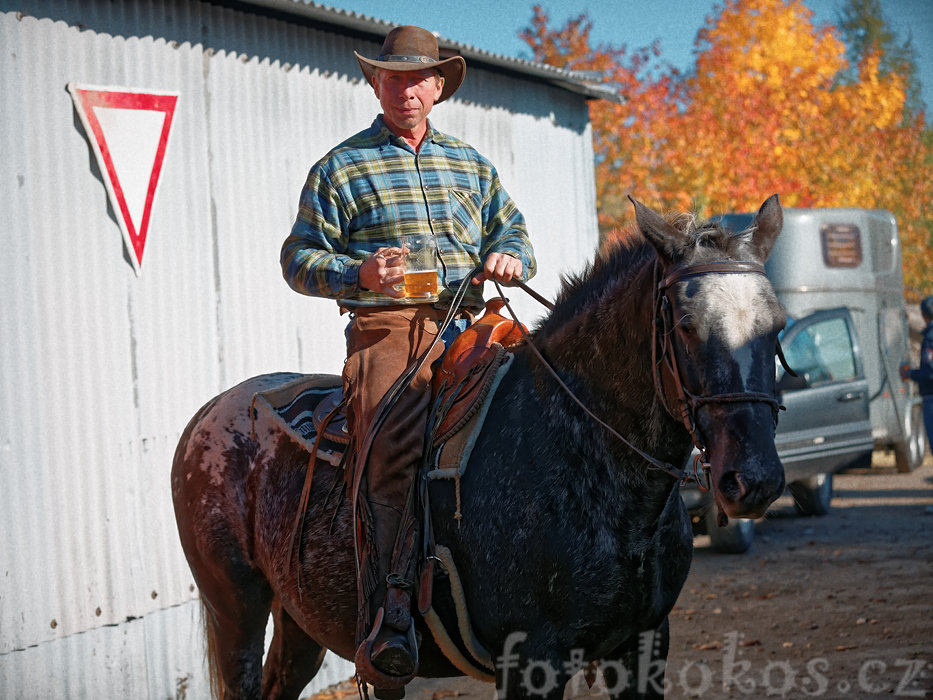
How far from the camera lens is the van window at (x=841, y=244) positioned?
53.2ft

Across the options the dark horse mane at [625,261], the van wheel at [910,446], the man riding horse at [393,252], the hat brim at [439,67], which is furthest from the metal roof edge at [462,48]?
the van wheel at [910,446]

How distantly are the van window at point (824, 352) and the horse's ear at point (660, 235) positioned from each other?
9.80m

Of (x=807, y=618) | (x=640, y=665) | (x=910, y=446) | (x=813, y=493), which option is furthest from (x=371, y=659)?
(x=910, y=446)

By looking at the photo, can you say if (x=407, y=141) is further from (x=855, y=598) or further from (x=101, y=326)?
(x=855, y=598)

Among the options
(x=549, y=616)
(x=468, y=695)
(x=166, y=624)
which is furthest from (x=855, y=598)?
(x=549, y=616)

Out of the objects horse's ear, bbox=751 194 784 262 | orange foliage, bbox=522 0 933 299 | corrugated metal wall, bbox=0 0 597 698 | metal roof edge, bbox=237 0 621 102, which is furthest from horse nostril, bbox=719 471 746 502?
orange foliage, bbox=522 0 933 299

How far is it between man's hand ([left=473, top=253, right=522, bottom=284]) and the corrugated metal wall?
3.30 m

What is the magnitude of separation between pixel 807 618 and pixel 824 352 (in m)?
5.35

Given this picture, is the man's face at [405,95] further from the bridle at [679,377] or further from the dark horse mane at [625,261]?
the bridle at [679,377]

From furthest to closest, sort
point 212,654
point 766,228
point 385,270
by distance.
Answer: point 212,654 → point 385,270 → point 766,228

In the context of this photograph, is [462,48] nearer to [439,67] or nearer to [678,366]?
[439,67]

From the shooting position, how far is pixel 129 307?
6457 millimetres

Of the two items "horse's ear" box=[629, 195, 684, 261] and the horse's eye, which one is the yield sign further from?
the horse's eye

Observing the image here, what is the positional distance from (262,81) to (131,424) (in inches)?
103
